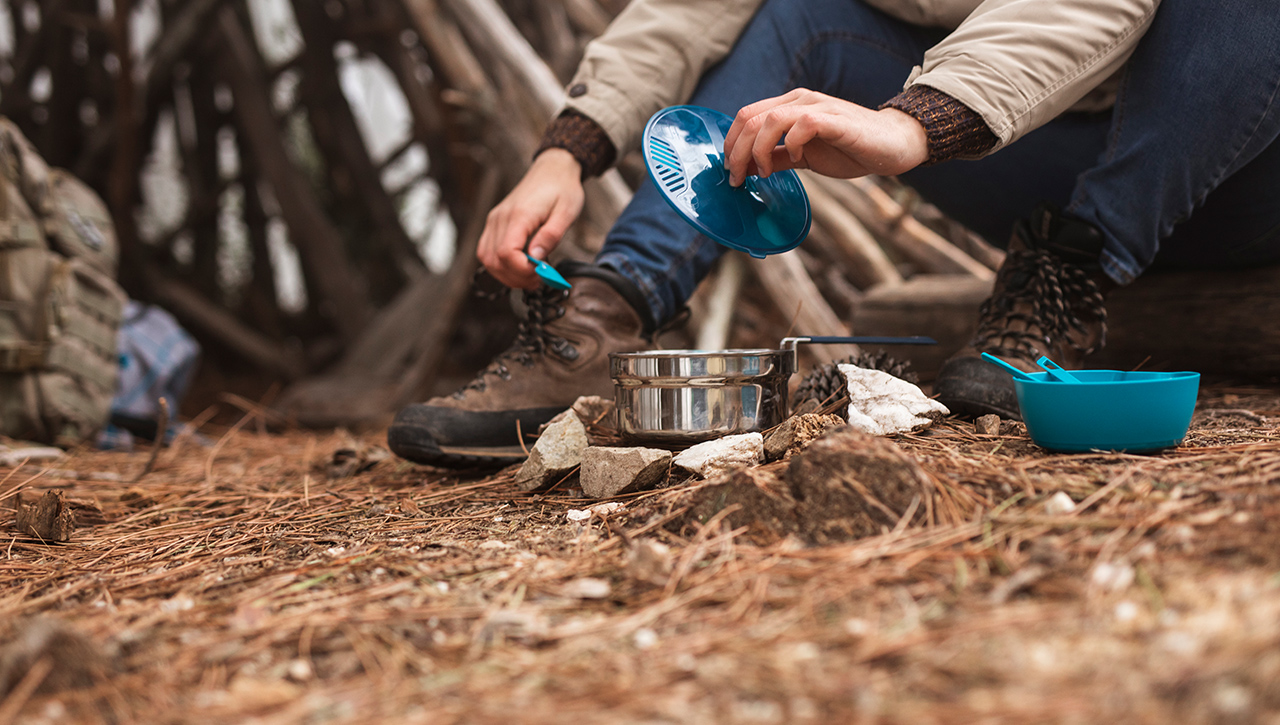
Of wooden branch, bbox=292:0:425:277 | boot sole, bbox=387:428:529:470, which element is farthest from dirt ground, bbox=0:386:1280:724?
wooden branch, bbox=292:0:425:277

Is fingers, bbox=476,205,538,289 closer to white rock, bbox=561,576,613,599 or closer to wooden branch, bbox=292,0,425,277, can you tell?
white rock, bbox=561,576,613,599

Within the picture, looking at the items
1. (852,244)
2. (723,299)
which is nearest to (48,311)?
(723,299)

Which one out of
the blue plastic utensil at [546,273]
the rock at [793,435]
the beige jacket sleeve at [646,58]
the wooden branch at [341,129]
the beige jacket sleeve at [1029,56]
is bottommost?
the rock at [793,435]

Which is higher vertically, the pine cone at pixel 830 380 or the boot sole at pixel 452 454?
the pine cone at pixel 830 380

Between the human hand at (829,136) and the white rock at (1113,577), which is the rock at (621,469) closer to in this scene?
the human hand at (829,136)

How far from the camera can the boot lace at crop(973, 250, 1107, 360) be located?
1.27 m

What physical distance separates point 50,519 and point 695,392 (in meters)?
0.89

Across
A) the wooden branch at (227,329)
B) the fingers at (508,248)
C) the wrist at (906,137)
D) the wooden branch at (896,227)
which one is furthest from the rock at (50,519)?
the wooden branch at (227,329)

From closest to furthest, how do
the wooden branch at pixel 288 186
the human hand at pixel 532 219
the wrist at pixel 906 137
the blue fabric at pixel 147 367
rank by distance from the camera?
the wrist at pixel 906 137, the human hand at pixel 532 219, the blue fabric at pixel 147 367, the wooden branch at pixel 288 186

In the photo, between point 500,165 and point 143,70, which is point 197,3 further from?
point 500,165

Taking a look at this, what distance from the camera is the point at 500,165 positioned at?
246 centimetres

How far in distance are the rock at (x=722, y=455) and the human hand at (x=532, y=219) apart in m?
0.47

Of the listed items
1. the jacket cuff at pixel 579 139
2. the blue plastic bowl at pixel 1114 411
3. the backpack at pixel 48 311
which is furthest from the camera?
the backpack at pixel 48 311

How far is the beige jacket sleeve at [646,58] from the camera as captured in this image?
1478 millimetres
